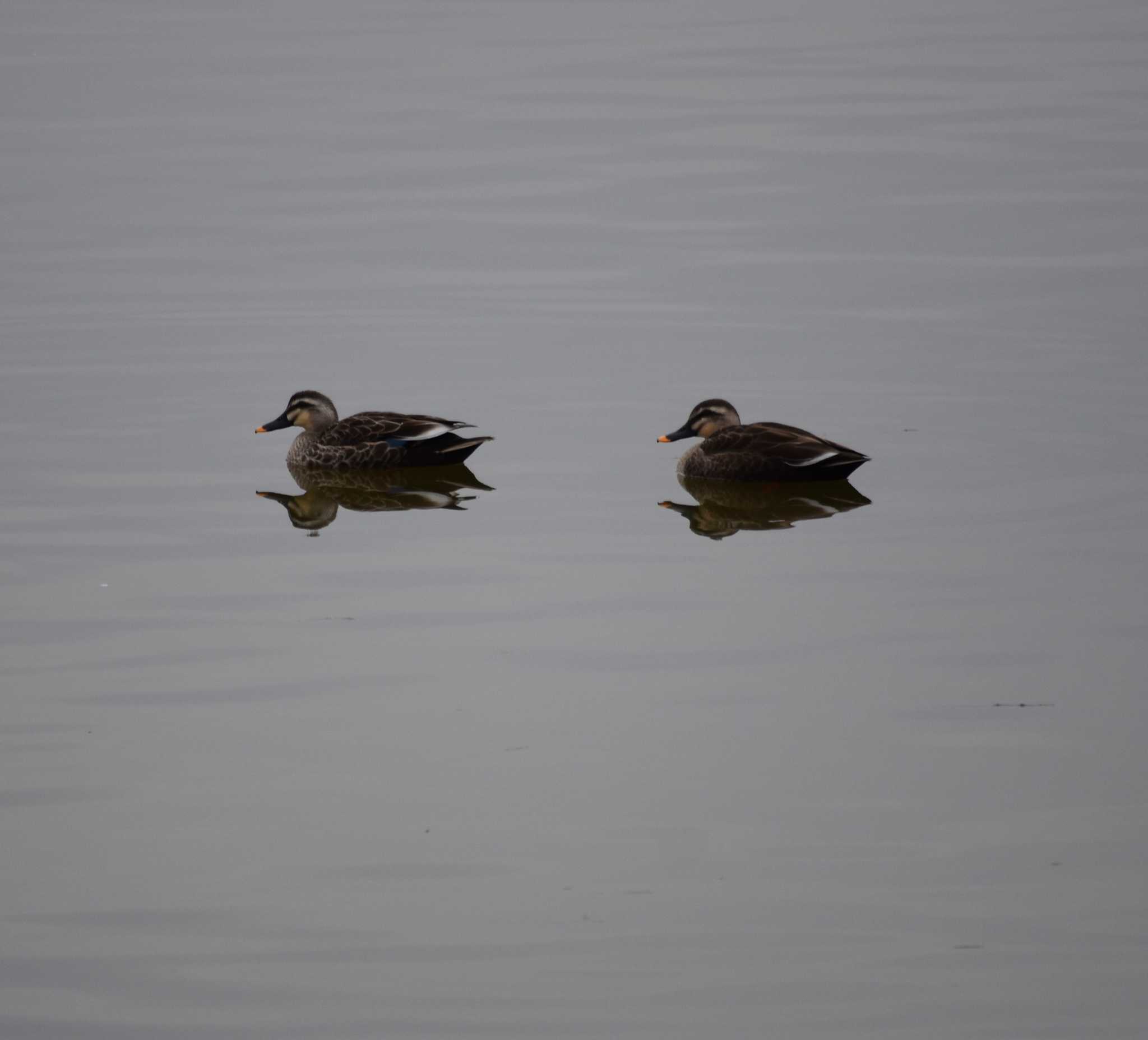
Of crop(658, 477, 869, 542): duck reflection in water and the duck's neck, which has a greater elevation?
the duck's neck

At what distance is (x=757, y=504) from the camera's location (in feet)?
50.3

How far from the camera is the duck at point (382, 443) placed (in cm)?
1636

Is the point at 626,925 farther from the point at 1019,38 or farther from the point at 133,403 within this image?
the point at 1019,38

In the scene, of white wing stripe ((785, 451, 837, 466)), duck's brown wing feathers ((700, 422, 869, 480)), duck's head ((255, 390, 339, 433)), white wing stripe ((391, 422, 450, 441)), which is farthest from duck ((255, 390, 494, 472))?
white wing stripe ((785, 451, 837, 466))

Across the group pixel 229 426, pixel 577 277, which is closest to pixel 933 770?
pixel 229 426

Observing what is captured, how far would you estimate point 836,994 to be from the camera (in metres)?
7.61

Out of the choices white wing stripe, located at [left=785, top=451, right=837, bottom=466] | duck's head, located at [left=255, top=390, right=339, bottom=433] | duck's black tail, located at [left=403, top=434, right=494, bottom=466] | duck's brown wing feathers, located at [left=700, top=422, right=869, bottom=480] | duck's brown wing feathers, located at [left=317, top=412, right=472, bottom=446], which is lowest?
white wing stripe, located at [left=785, top=451, right=837, bottom=466]

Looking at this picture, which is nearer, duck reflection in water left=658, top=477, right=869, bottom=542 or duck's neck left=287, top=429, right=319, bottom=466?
duck reflection in water left=658, top=477, right=869, bottom=542

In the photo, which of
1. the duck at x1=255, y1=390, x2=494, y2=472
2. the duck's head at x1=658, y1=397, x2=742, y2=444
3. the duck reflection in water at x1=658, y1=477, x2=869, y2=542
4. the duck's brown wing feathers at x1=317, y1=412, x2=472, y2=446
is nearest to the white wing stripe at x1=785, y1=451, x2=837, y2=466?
the duck reflection in water at x1=658, y1=477, x2=869, y2=542

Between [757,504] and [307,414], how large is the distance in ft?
12.6

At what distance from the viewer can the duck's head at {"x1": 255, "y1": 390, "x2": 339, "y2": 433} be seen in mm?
17000

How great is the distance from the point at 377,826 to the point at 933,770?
2.42 m

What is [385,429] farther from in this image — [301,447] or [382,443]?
[301,447]

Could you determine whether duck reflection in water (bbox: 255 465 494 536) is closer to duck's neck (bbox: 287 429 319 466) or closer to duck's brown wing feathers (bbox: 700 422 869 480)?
duck's neck (bbox: 287 429 319 466)
